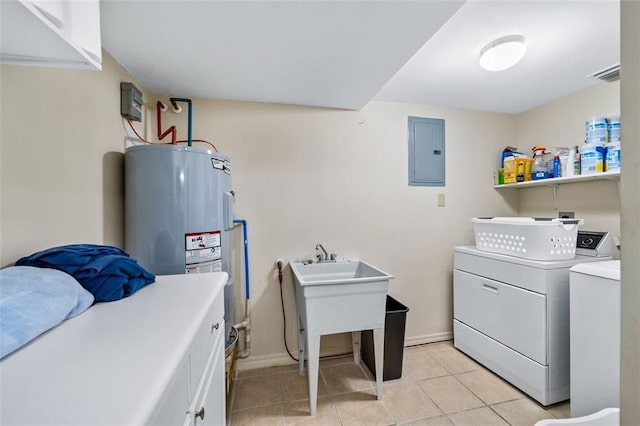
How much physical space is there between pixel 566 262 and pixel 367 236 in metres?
1.29

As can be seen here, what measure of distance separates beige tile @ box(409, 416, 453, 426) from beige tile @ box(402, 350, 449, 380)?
0.36m

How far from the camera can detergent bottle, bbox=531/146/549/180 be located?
2127 mm

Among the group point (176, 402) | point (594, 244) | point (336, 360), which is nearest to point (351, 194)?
point (336, 360)

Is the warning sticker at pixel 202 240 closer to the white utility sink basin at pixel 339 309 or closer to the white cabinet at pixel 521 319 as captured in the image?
the white utility sink basin at pixel 339 309

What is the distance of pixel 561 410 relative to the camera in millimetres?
1600

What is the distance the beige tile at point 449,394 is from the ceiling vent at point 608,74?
2.31 metres

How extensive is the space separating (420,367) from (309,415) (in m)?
0.95

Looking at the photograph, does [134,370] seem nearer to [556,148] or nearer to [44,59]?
[44,59]

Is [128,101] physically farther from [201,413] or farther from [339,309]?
[339,309]

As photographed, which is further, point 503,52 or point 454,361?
point 454,361

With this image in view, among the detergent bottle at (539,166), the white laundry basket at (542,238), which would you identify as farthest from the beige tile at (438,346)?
the detergent bottle at (539,166)

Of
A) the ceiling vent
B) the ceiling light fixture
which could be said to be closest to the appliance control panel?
the ceiling vent

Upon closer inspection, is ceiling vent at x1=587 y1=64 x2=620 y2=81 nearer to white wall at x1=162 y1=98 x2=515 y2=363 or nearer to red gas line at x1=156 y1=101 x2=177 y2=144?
white wall at x1=162 y1=98 x2=515 y2=363

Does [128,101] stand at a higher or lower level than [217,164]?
higher
